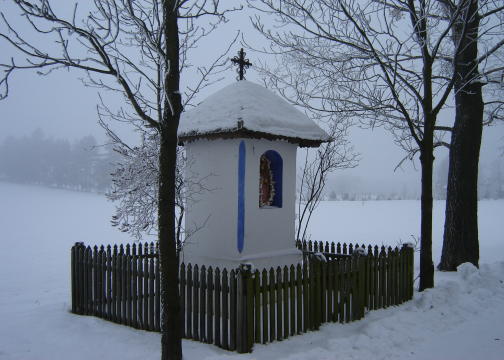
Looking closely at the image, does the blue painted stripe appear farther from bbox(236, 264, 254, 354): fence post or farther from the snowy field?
the snowy field

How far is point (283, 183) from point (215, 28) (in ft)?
11.8

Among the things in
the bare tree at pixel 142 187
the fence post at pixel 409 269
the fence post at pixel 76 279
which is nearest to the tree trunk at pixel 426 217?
the fence post at pixel 409 269

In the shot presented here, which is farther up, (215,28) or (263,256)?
(215,28)

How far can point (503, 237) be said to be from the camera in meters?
19.7

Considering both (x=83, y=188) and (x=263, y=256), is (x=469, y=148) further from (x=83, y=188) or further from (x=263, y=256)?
(x=83, y=188)

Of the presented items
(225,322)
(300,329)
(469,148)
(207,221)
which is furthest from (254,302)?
(469,148)

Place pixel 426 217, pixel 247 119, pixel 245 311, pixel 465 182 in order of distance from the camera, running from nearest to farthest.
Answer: pixel 245 311 → pixel 247 119 → pixel 426 217 → pixel 465 182

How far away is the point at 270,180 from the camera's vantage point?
8109 mm

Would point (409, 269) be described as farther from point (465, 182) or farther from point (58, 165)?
point (58, 165)

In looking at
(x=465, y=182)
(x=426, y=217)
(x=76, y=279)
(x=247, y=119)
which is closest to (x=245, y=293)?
(x=247, y=119)

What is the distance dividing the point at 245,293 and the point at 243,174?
7.86 feet

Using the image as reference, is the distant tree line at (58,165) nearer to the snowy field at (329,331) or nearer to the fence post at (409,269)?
the snowy field at (329,331)

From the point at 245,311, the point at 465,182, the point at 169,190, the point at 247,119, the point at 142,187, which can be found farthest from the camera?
the point at 465,182

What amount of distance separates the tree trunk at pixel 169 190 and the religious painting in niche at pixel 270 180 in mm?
3498
